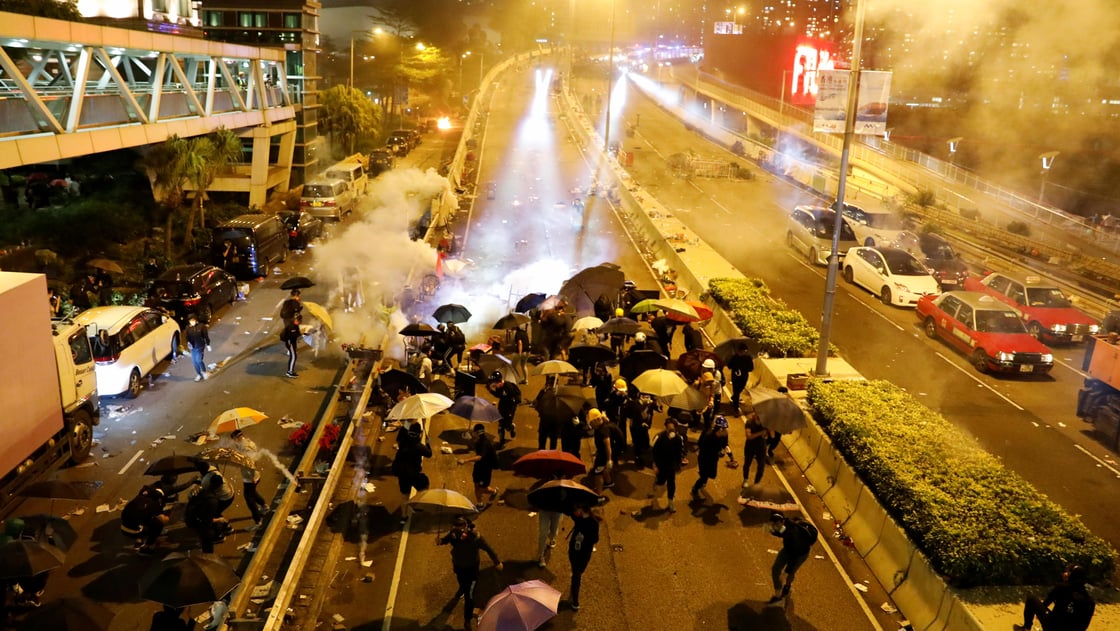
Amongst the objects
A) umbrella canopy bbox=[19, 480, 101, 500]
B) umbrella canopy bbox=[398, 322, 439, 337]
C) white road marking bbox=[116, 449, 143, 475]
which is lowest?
white road marking bbox=[116, 449, 143, 475]

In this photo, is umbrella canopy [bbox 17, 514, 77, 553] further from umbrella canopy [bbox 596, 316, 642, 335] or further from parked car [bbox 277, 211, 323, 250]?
parked car [bbox 277, 211, 323, 250]

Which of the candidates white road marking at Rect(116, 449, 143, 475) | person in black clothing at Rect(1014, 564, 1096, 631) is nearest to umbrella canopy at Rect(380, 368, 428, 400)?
white road marking at Rect(116, 449, 143, 475)

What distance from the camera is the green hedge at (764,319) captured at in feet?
60.0

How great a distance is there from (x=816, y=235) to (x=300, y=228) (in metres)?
18.6

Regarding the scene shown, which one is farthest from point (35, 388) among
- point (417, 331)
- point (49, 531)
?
point (417, 331)

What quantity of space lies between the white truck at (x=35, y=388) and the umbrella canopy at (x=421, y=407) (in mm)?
4814

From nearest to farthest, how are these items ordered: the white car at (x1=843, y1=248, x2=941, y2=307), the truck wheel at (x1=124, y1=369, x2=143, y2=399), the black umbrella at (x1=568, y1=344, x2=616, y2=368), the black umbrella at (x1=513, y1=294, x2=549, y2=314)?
the black umbrella at (x1=568, y1=344, x2=616, y2=368), the truck wheel at (x1=124, y1=369, x2=143, y2=399), the black umbrella at (x1=513, y1=294, x2=549, y2=314), the white car at (x1=843, y1=248, x2=941, y2=307)

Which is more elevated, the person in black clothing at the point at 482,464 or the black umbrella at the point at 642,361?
the black umbrella at the point at 642,361

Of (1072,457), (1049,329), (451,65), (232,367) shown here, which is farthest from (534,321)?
(451,65)

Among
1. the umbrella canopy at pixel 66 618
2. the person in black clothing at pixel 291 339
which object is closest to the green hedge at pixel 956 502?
the umbrella canopy at pixel 66 618

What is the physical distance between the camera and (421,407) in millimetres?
→ 12492

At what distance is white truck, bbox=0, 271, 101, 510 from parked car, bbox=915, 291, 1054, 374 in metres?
18.4

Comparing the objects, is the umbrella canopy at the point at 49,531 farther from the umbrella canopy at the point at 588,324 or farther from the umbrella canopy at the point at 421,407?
the umbrella canopy at the point at 588,324

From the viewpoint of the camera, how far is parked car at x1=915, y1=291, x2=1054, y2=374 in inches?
755
